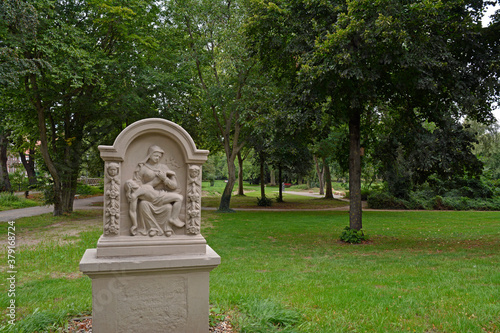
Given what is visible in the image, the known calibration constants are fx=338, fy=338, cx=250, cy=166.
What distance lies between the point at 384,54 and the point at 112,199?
7658 millimetres

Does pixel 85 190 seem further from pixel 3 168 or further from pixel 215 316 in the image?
pixel 215 316

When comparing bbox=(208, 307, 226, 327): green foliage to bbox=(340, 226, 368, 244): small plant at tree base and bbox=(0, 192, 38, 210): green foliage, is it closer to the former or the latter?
bbox=(340, 226, 368, 244): small plant at tree base

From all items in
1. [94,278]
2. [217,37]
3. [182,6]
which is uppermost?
[182,6]

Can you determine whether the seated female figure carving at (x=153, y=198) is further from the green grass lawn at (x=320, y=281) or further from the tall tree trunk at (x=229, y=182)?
the tall tree trunk at (x=229, y=182)

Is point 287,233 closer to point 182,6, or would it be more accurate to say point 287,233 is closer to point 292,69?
point 292,69

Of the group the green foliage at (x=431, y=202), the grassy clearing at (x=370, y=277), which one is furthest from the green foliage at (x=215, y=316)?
the green foliage at (x=431, y=202)

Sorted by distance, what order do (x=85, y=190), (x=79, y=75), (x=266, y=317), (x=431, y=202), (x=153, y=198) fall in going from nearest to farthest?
(x=153, y=198), (x=266, y=317), (x=79, y=75), (x=431, y=202), (x=85, y=190)

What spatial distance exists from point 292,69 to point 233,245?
264 inches

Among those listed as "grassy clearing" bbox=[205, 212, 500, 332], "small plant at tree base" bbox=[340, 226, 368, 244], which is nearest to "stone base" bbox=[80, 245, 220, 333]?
"grassy clearing" bbox=[205, 212, 500, 332]

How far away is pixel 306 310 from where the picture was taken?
4.64 meters

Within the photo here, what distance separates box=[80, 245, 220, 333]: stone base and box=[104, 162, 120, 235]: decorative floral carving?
1.16ft

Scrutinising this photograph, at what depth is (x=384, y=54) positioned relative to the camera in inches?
342

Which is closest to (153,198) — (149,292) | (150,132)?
(150,132)

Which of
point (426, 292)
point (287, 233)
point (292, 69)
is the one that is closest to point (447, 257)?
point (426, 292)
